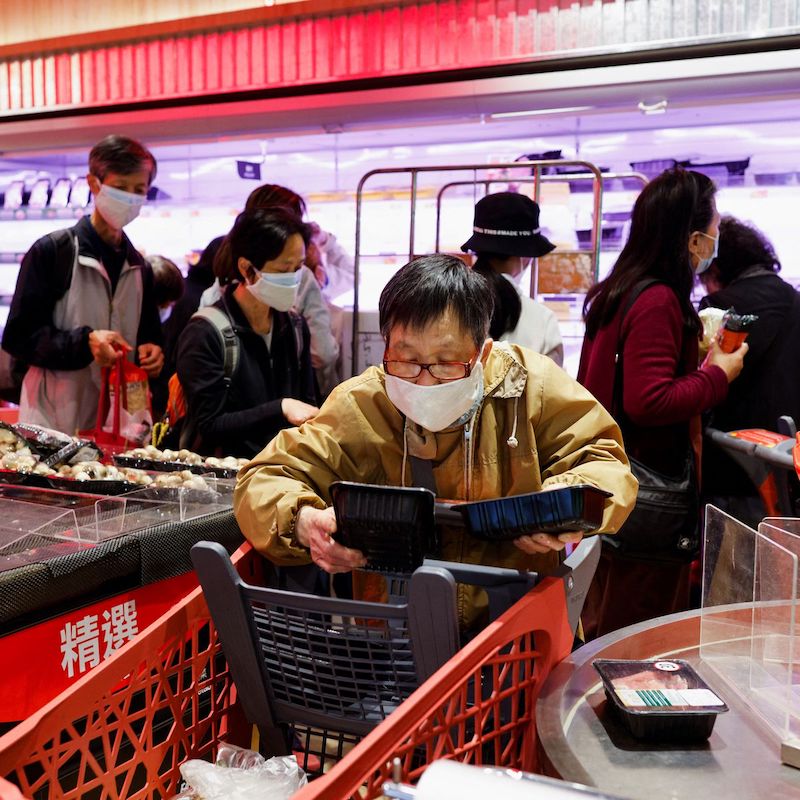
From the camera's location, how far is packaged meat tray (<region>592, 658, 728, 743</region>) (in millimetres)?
1248

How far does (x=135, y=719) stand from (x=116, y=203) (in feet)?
8.48

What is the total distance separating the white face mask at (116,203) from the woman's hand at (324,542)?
2.40 metres

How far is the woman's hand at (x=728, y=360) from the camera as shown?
3131 mm

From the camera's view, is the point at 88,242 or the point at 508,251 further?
the point at 88,242

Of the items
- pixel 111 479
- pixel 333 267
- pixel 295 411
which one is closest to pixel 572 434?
pixel 295 411

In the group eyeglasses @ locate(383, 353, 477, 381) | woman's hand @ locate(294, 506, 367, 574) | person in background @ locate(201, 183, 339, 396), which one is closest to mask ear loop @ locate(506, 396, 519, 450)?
eyeglasses @ locate(383, 353, 477, 381)

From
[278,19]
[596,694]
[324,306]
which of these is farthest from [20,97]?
[596,694]

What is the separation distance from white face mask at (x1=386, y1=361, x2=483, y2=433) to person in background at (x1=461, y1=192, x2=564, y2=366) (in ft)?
5.42

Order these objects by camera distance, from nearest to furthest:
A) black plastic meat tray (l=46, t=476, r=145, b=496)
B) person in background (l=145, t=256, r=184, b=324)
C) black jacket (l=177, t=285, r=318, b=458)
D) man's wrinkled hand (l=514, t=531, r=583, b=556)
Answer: man's wrinkled hand (l=514, t=531, r=583, b=556)
black plastic meat tray (l=46, t=476, r=145, b=496)
black jacket (l=177, t=285, r=318, b=458)
person in background (l=145, t=256, r=184, b=324)

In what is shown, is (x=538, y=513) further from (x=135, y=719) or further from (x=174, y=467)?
(x=174, y=467)

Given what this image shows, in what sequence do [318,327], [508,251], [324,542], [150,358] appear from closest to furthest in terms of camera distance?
[324,542]
[508,251]
[150,358]
[318,327]

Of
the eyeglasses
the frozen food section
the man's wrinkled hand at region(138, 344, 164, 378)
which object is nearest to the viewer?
the eyeglasses

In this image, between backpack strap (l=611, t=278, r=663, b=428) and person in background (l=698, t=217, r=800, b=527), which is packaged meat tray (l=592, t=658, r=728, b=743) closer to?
backpack strap (l=611, t=278, r=663, b=428)

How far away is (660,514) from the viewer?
294 cm
